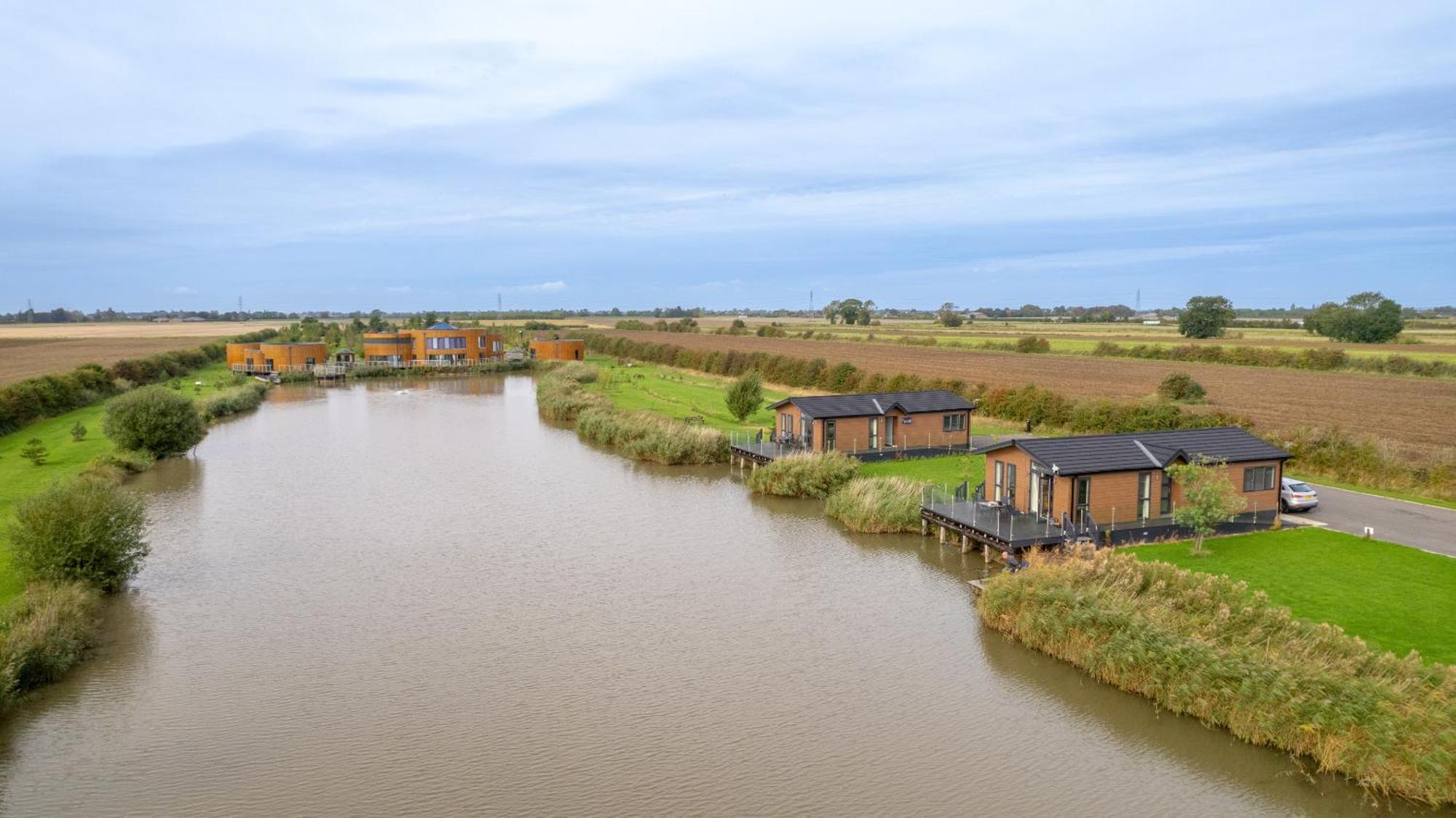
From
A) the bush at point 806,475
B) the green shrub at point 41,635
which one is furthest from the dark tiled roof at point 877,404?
the green shrub at point 41,635

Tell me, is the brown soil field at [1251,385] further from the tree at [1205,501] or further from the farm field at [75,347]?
the farm field at [75,347]

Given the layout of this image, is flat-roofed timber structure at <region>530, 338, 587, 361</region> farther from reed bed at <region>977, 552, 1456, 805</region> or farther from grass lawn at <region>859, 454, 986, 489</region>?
reed bed at <region>977, 552, 1456, 805</region>

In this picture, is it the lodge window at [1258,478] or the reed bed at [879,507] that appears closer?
the lodge window at [1258,478]

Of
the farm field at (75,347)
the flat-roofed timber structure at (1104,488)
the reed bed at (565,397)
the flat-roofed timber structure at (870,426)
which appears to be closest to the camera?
the flat-roofed timber structure at (1104,488)

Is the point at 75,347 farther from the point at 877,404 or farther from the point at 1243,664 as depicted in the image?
the point at 1243,664

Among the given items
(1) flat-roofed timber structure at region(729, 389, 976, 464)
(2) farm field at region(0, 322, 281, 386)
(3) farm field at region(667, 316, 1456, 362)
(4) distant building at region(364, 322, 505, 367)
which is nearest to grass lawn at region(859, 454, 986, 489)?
(1) flat-roofed timber structure at region(729, 389, 976, 464)

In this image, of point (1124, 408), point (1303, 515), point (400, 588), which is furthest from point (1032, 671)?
point (1124, 408)

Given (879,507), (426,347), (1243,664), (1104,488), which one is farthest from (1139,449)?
(426,347)

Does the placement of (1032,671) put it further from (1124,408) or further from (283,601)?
(1124,408)
